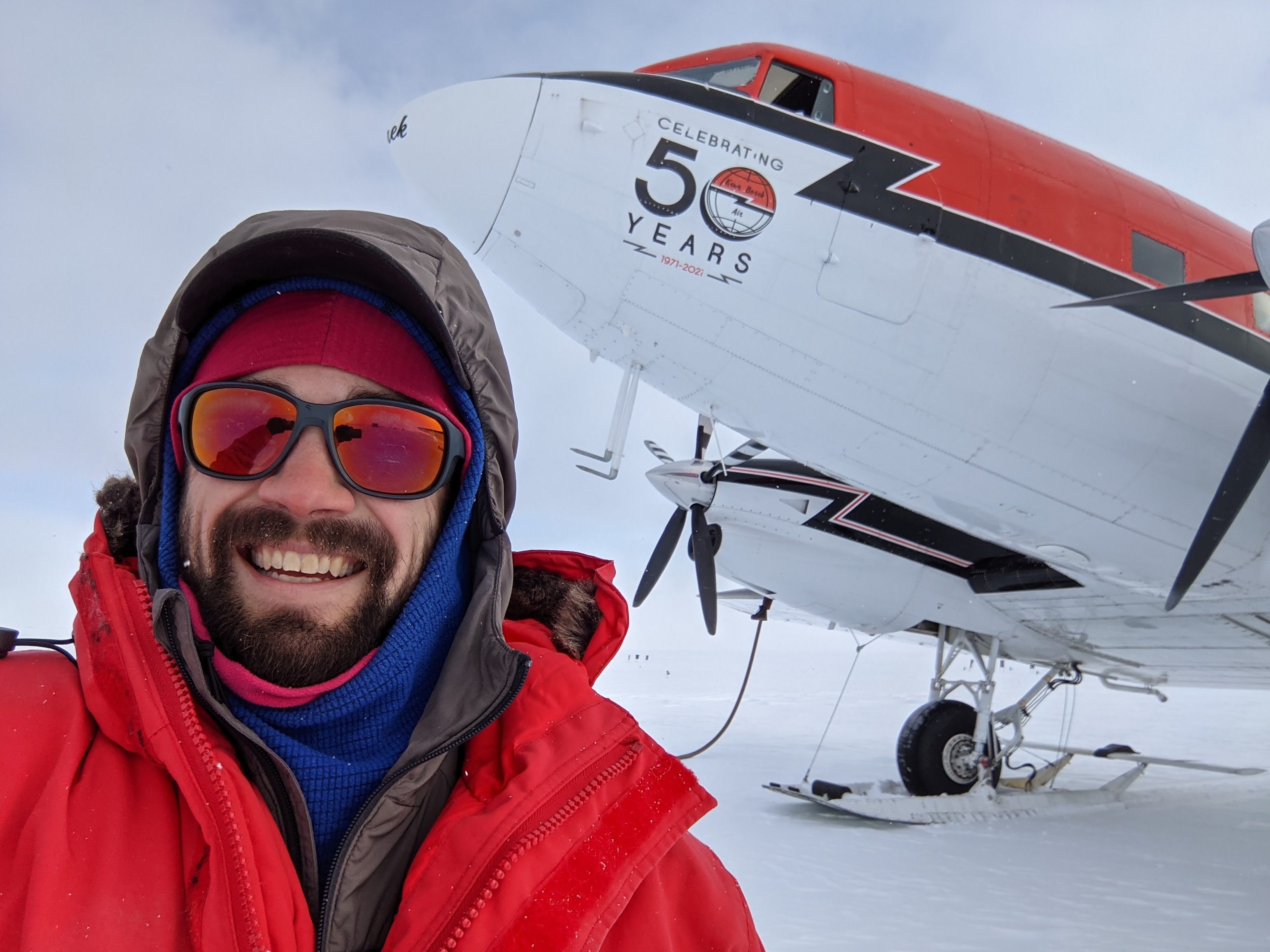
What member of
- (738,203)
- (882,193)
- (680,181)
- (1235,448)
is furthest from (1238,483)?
(680,181)

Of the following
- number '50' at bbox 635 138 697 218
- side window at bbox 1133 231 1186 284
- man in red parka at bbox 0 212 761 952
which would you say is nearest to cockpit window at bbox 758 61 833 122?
number '50' at bbox 635 138 697 218

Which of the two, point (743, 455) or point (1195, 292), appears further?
point (743, 455)

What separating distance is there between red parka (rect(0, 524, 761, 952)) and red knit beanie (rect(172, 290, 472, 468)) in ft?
1.34

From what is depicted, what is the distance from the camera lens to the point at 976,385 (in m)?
5.48

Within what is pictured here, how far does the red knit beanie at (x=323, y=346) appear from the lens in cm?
152

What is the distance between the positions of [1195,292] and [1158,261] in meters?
0.87

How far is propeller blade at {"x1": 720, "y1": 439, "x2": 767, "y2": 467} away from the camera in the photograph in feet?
27.8

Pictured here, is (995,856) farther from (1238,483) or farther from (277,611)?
(277,611)

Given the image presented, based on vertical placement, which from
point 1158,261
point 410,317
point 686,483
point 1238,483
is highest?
point 1158,261

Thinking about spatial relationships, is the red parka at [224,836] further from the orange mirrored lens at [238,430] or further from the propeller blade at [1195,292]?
the propeller blade at [1195,292]

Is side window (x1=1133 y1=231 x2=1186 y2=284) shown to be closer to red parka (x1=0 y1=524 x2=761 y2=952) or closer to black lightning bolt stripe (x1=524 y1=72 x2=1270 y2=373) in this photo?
black lightning bolt stripe (x1=524 y1=72 x2=1270 y2=373)

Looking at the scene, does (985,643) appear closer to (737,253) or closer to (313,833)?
(737,253)

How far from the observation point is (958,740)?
29.3ft

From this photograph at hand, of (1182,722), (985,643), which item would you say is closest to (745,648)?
(1182,722)
